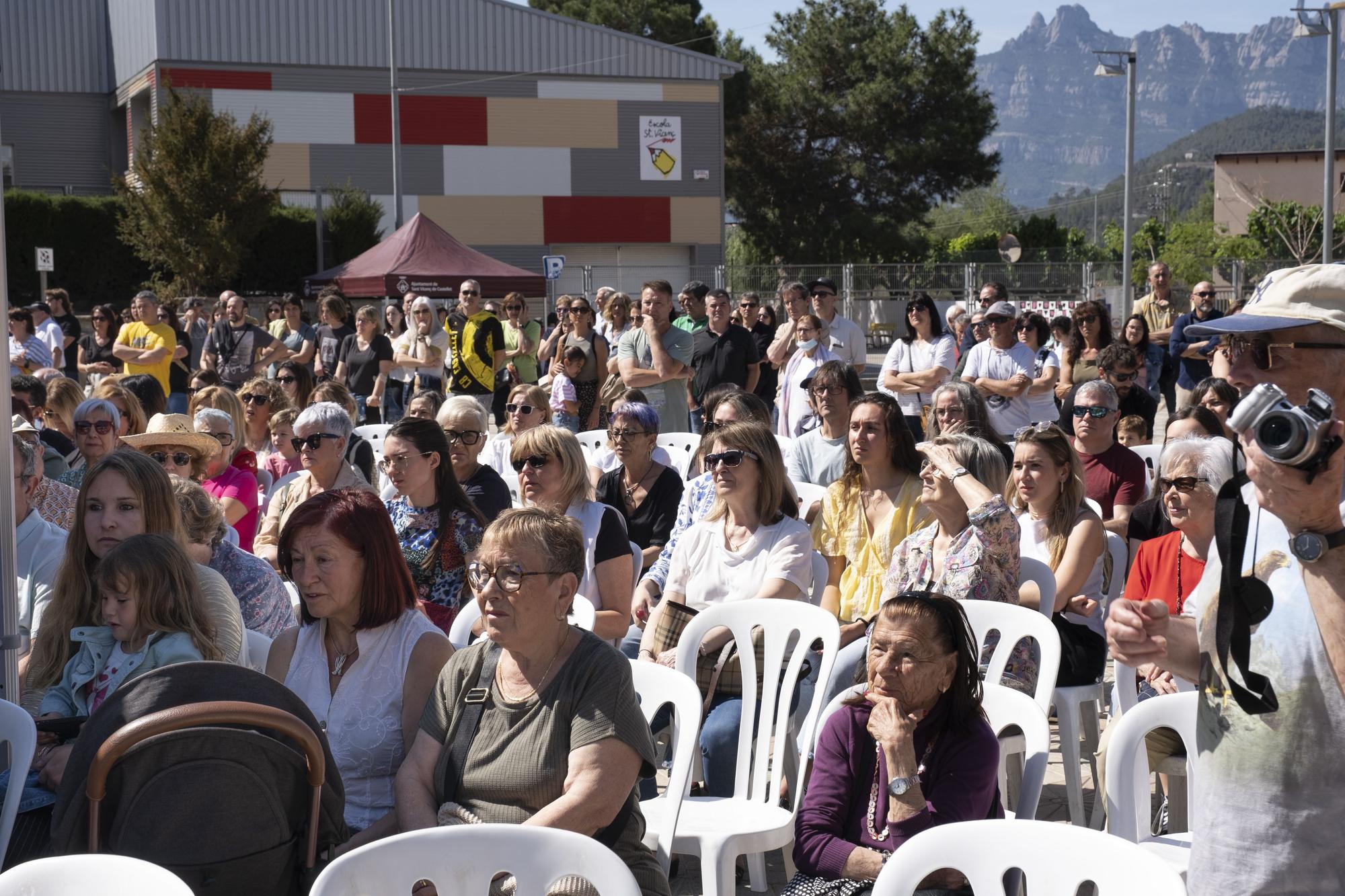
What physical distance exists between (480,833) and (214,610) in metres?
1.59

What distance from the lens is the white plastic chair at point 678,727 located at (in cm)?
346

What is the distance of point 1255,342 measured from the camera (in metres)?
2.05

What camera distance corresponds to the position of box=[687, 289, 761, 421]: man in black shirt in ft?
34.3

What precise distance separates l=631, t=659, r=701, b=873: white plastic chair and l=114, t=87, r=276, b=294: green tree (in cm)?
2748

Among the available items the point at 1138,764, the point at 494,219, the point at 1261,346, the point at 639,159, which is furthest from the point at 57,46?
the point at 1261,346

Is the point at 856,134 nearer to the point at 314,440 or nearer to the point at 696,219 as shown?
the point at 696,219

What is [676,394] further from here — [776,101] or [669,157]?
[776,101]

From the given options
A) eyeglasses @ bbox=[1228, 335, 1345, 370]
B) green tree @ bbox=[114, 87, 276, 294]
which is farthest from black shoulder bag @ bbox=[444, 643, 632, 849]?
green tree @ bbox=[114, 87, 276, 294]

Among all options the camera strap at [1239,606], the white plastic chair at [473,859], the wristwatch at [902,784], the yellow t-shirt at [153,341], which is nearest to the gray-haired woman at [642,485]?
the wristwatch at [902,784]

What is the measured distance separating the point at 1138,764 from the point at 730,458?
2.02 meters

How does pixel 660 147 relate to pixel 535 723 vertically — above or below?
above

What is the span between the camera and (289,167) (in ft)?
127

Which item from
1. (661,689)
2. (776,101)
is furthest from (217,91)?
(661,689)

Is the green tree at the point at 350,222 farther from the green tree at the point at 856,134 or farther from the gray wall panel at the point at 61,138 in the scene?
the green tree at the point at 856,134
